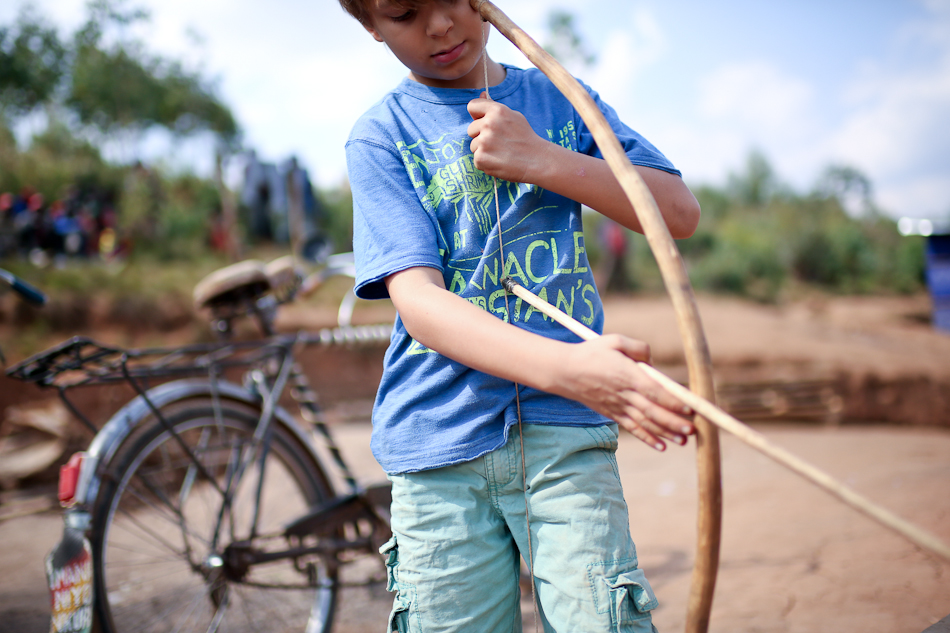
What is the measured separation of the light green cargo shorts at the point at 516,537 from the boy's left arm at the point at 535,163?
413 mm

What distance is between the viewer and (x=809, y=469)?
0.68m

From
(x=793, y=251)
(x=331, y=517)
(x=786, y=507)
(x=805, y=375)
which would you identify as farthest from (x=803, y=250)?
(x=331, y=517)

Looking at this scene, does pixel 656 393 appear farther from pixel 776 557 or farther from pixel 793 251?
pixel 793 251

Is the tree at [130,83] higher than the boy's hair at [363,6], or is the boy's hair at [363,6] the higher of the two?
the tree at [130,83]

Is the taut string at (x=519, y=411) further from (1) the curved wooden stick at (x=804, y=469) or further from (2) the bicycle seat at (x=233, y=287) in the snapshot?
(2) the bicycle seat at (x=233, y=287)

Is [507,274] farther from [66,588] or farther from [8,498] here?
[8,498]

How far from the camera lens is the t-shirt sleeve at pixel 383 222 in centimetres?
105

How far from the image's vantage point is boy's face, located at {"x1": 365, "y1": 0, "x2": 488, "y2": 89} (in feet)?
3.47

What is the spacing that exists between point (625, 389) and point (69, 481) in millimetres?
1749

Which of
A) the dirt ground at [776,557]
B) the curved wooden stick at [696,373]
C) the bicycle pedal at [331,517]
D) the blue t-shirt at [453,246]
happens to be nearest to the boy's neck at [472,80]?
the blue t-shirt at [453,246]

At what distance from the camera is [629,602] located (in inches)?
39.8

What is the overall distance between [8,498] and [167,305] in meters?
4.10

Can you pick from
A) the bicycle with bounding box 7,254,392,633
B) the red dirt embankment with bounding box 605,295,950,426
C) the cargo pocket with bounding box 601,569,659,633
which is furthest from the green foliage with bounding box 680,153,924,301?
the cargo pocket with bounding box 601,569,659,633

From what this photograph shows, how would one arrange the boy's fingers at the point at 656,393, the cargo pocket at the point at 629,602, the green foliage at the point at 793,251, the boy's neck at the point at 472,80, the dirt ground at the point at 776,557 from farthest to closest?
1. the green foliage at the point at 793,251
2. the dirt ground at the point at 776,557
3. the boy's neck at the point at 472,80
4. the cargo pocket at the point at 629,602
5. the boy's fingers at the point at 656,393
